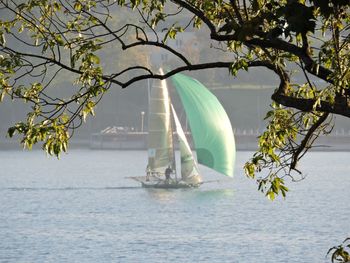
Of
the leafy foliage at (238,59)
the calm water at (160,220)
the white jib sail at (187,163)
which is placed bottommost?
the calm water at (160,220)

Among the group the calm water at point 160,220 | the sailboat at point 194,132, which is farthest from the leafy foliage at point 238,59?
the sailboat at point 194,132

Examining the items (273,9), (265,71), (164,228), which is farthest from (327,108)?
(265,71)

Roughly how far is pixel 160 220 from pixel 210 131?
336 inches

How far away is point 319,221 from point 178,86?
1575cm

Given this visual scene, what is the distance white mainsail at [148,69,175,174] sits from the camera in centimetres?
8419

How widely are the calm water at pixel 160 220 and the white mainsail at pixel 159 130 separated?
3.97 meters

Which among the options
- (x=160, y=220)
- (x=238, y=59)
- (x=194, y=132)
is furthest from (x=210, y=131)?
(x=238, y=59)

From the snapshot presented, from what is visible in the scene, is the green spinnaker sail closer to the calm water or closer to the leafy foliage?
the calm water

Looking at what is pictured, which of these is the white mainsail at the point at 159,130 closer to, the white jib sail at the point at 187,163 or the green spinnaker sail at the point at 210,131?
the white jib sail at the point at 187,163

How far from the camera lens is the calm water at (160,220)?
195ft

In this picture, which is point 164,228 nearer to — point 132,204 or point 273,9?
point 132,204

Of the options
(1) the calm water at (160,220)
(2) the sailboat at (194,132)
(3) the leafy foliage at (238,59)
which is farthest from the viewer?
(2) the sailboat at (194,132)

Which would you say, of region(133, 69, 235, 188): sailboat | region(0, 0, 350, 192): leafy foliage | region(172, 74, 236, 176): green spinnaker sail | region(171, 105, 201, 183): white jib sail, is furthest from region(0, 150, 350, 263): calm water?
region(0, 0, 350, 192): leafy foliage

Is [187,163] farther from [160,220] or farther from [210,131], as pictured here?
[160,220]
